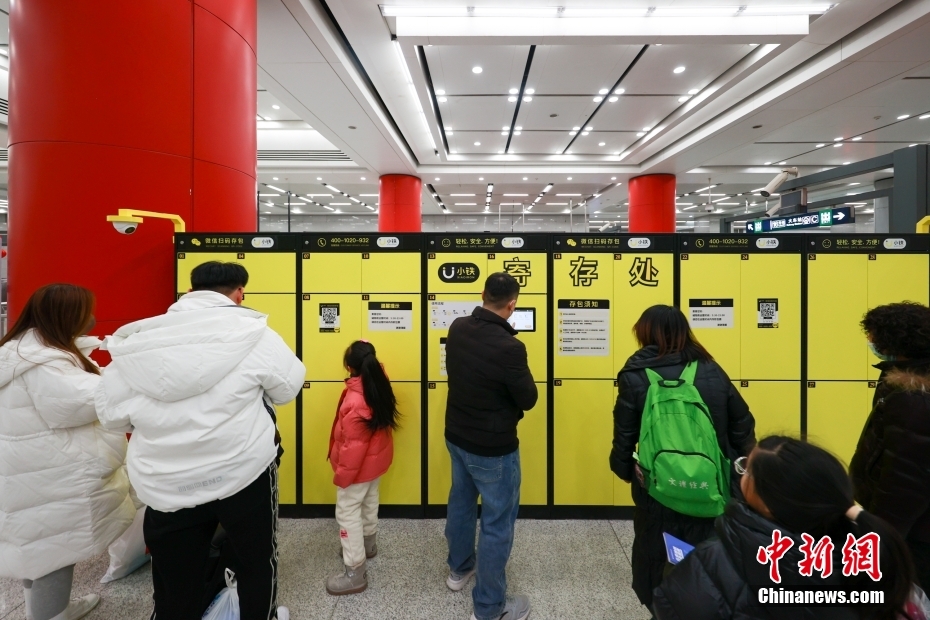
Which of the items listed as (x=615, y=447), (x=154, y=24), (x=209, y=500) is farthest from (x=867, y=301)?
(x=154, y=24)

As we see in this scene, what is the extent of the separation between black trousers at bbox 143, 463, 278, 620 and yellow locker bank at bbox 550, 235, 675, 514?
2.01 meters

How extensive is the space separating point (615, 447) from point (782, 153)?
1085cm

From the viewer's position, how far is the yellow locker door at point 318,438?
3070 millimetres

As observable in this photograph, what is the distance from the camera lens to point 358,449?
238 cm

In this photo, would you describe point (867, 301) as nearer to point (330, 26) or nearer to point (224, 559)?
Answer: point (224, 559)

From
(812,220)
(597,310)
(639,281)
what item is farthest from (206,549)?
(812,220)

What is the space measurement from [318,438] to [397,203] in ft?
29.4

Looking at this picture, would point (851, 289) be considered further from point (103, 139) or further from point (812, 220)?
point (103, 139)

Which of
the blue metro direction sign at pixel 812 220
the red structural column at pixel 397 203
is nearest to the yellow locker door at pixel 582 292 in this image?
the blue metro direction sign at pixel 812 220

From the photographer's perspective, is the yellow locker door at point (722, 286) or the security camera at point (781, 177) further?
the security camera at point (781, 177)

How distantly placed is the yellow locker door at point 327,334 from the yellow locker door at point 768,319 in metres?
2.74

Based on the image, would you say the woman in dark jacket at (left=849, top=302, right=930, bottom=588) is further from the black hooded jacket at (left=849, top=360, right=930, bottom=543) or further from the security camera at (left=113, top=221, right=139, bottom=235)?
the security camera at (left=113, top=221, right=139, bottom=235)

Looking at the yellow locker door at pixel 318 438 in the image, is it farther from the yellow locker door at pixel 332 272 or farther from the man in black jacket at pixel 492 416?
the man in black jacket at pixel 492 416

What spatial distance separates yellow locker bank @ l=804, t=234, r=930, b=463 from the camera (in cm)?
306
